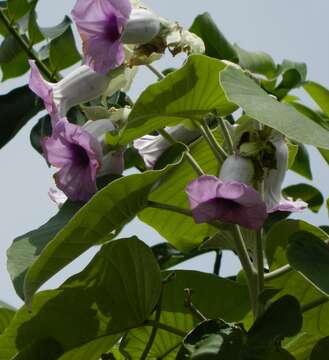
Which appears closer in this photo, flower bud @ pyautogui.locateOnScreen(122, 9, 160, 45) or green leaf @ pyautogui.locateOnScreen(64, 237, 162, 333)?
flower bud @ pyautogui.locateOnScreen(122, 9, 160, 45)

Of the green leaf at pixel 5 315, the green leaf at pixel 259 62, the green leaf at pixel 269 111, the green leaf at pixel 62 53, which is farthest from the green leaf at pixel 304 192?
the green leaf at pixel 269 111

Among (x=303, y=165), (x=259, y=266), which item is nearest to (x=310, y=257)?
(x=259, y=266)

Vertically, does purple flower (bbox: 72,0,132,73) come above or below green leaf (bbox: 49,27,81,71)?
above

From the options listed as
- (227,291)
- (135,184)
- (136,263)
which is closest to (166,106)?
(135,184)

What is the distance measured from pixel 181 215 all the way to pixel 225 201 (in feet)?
0.93

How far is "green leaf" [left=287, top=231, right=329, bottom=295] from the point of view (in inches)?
39.5

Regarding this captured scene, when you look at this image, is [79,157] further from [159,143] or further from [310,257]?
[310,257]

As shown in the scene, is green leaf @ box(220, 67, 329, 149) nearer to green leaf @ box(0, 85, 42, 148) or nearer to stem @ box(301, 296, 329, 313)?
stem @ box(301, 296, 329, 313)

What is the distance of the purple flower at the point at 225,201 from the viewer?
969mm

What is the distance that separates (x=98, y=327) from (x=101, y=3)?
1.24 feet

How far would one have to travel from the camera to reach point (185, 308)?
1251 millimetres

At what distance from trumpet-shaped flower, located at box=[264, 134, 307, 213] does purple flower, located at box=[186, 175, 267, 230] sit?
0.21 feet

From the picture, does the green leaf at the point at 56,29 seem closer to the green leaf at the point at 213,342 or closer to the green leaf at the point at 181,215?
the green leaf at the point at 181,215

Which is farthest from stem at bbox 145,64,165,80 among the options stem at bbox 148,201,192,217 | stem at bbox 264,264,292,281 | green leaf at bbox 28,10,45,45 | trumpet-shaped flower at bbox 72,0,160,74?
green leaf at bbox 28,10,45,45
